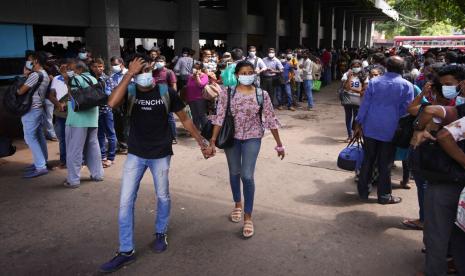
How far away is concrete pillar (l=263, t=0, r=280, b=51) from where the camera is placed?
19.0 m

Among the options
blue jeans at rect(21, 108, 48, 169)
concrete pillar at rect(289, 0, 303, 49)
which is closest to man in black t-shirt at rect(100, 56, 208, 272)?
blue jeans at rect(21, 108, 48, 169)

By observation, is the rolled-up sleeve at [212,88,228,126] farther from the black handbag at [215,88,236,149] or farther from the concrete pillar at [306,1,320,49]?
the concrete pillar at [306,1,320,49]

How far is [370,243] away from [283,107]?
8.31 metres

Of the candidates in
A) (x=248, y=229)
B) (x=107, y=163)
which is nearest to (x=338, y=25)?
(x=107, y=163)

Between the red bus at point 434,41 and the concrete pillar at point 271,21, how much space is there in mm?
24422

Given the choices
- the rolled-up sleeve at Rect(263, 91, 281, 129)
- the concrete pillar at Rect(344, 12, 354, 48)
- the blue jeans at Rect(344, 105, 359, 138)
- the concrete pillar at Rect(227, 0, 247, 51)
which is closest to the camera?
the rolled-up sleeve at Rect(263, 91, 281, 129)

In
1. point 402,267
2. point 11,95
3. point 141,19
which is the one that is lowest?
point 402,267

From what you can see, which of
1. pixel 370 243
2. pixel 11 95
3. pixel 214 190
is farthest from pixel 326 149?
pixel 11 95

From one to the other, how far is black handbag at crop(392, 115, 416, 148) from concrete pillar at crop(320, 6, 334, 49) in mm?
25788

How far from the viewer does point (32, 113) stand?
5.91 m

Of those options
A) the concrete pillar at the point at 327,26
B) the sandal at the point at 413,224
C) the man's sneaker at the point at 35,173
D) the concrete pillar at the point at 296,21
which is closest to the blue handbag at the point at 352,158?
the sandal at the point at 413,224

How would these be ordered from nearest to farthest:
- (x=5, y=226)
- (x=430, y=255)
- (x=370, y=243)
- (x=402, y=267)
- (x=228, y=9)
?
1. (x=430, y=255)
2. (x=402, y=267)
3. (x=370, y=243)
4. (x=5, y=226)
5. (x=228, y=9)

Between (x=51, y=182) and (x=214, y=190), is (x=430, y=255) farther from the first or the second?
(x=51, y=182)

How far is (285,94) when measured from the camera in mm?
12266
